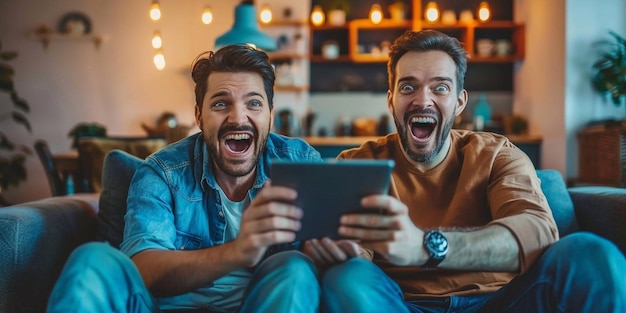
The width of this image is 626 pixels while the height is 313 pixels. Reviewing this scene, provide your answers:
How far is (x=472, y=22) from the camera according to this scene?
5676 millimetres

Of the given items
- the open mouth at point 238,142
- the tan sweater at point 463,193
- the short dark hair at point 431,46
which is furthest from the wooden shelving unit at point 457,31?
the open mouth at point 238,142

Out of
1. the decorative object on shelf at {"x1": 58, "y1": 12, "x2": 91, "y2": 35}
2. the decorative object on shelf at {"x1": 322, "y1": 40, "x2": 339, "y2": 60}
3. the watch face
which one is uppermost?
the decorative object on shelf at {"x1": 58, "y1": 12, "x2": 91, "y2": 35}

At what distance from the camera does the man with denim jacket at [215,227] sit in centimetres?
128

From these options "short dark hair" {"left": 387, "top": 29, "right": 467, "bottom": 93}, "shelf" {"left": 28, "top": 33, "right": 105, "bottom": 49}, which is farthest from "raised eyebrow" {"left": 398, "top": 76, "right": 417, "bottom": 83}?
"shelf" {"left": 28, "top": 33, "right": 105, "bottom": 49}

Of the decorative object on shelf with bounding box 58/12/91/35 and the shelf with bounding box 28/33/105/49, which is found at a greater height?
the decorative object on shelf with bounding box 58/12/91/35

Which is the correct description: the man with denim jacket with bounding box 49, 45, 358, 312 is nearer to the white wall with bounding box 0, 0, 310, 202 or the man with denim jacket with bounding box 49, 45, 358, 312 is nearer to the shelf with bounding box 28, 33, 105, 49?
the white wall with bounding box 0, 0, 310, 202

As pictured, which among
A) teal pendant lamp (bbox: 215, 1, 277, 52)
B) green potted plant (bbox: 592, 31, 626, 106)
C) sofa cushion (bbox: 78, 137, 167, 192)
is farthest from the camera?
teal pendant lamp (bbox: 215, 1, 277, 52)

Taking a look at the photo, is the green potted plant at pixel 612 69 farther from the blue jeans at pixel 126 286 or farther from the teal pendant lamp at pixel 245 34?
the blue jeans at pixel 126 286

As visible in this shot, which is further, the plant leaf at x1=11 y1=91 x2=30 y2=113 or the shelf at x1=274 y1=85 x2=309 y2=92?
the plant leaf at x1=11 y1=91 x2=30 y2=113

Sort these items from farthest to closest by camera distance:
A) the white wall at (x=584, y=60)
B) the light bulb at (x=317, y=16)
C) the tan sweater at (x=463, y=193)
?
the light bulb at (x=317, y=16), the white wall at (x=584, y=60), the tan sweater at (x=463, y=193)

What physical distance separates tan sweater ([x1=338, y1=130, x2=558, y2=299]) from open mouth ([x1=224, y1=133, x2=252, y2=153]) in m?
0.32

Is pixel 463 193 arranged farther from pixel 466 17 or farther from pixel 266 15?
pixel 466 17

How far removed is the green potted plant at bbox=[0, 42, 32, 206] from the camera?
558cm

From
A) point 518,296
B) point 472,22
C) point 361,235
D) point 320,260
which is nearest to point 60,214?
point 320,260
